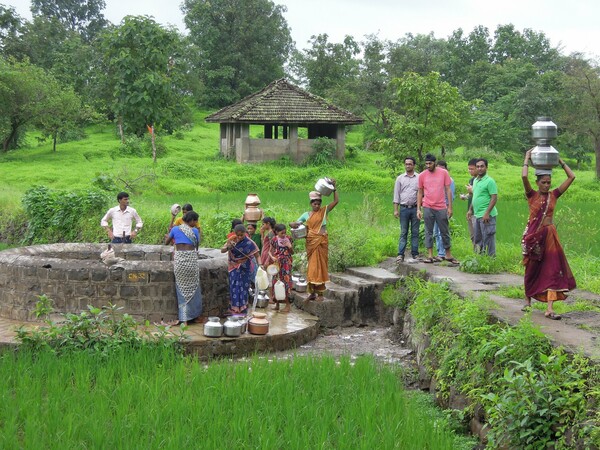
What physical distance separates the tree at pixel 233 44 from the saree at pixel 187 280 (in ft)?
108

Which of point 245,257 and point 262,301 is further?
point 262,301

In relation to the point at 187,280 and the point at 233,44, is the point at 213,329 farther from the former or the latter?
the point at 233,44

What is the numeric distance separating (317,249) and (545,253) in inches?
129

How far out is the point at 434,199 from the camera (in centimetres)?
970

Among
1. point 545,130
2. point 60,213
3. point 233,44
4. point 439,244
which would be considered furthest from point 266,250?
point 233,44

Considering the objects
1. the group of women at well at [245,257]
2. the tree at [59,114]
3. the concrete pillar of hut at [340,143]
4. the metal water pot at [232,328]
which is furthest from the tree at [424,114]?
the tree at [59,114]

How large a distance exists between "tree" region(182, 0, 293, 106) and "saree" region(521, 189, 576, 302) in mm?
34723

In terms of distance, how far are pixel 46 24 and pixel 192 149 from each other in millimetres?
20545

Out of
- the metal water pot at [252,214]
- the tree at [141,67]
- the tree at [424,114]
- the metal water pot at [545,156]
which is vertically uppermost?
the tree at [141,67]

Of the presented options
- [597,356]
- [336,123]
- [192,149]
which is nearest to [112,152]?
[192,149]

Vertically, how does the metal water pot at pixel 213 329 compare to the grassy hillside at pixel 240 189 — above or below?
below

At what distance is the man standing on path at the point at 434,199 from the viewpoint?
9.66 metres

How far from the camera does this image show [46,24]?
143 ft

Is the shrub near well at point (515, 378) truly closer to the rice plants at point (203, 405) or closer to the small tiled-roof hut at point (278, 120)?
the rice plants at point (203, 405)
